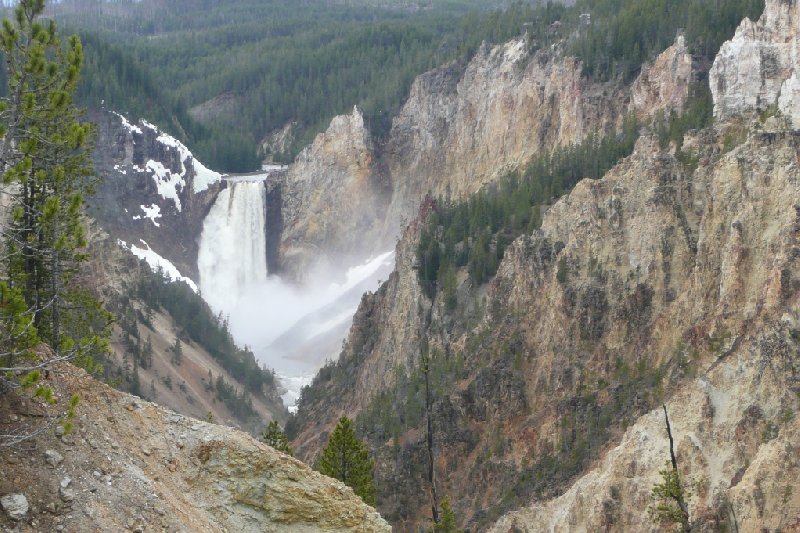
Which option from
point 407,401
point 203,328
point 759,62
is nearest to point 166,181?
point 203,328

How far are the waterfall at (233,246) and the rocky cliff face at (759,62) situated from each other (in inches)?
3208

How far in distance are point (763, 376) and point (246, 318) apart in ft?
312

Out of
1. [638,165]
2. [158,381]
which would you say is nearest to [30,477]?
[638,165]

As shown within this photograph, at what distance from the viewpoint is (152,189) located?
431 ft

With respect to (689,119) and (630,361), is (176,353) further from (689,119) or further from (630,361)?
(630,361)

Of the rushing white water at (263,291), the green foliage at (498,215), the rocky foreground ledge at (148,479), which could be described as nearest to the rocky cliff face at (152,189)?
the rushing white water at (263,291)

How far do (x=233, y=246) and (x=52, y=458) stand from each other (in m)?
121

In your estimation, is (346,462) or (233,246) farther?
(233,246)

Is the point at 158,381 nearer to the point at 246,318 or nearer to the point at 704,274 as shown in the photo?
the point at 246,318

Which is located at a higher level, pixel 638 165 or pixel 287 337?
pixel 638 165

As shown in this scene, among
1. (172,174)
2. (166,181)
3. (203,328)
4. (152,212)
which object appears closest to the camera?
(203,328)

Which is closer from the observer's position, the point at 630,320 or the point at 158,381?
the point at 630,320

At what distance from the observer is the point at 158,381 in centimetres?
9006

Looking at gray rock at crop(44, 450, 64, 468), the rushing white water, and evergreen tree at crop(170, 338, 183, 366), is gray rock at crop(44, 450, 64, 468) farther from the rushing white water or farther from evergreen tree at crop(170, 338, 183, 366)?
the rushing white water
